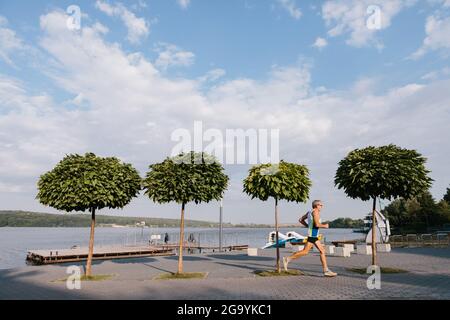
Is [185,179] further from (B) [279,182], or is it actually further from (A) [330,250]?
(A) [330,250]

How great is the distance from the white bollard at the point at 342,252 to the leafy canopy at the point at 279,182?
9.01 metres

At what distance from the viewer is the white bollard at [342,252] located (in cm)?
2077

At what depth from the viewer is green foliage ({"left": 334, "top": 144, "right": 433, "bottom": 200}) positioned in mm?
12586

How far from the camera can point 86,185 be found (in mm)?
13469

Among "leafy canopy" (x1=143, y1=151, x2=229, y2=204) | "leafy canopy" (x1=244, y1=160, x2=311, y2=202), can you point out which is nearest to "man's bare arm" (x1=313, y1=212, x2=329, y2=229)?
"leafy canopy" (x1=244, y1=160, x2=311, y2=202)

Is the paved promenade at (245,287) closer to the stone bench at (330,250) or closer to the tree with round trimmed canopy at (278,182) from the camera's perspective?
the tree with round trimmed canopy at (278,182)

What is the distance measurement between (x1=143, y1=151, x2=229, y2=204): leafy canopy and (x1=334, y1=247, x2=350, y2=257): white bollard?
1078 centimetres

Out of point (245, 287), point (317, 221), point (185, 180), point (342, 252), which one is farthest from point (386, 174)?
point (342, 252)

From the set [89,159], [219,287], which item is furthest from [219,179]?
[89,159]
